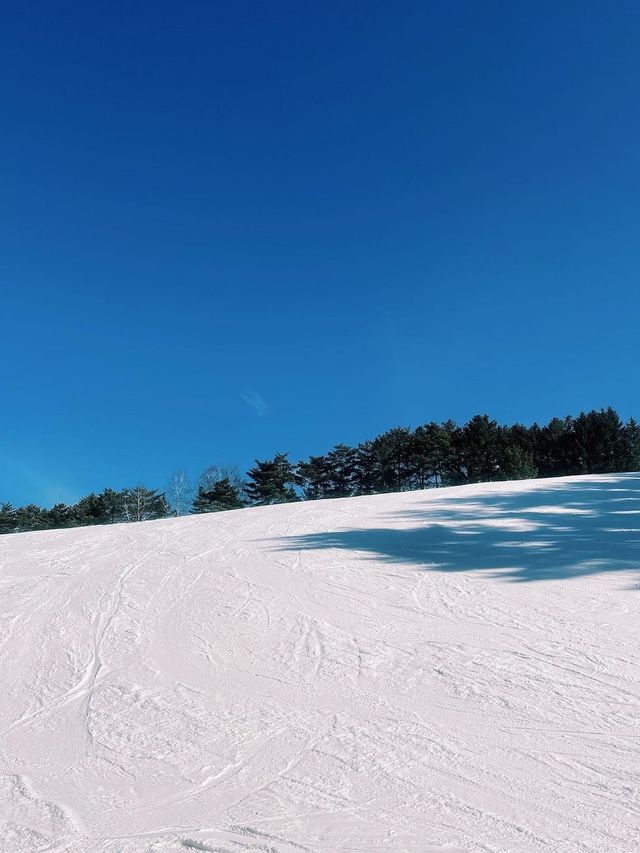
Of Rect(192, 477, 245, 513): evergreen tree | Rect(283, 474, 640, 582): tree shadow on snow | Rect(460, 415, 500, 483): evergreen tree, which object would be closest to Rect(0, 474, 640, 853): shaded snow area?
Rect(283, 474, 640, 582): tree shadow on snow

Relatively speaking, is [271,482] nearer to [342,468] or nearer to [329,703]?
[342,468]

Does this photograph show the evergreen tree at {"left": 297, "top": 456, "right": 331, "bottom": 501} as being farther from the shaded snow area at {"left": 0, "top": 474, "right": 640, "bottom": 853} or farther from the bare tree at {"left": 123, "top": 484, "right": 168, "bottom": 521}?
the shaded snow area at {"left": 0, "top": 474, "right": 640, "bottom": 853}

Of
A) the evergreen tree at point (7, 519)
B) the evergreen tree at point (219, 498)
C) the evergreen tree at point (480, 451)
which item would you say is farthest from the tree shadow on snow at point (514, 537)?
the evergreen tree at point (7, 519)

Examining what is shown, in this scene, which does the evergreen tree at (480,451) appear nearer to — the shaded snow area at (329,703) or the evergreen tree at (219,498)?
the evergreen tree at (219,498)

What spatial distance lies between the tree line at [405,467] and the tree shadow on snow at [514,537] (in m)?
36.1

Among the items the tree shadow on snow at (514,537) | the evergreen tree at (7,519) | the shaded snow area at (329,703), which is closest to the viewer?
the shaded snow area at (329,703)

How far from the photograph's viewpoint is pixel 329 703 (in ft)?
12.2

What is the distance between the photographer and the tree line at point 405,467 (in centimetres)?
4659

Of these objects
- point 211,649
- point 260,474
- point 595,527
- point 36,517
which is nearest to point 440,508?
point 595,527

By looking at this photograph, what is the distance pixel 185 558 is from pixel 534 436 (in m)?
53.3

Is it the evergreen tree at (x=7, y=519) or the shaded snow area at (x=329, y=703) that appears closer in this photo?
the shaded snow area at (x=329, y=703)

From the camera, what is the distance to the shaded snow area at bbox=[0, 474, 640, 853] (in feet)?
8.29

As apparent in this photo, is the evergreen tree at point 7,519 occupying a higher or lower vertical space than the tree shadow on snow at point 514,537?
higher

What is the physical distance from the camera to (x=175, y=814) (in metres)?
2.65
